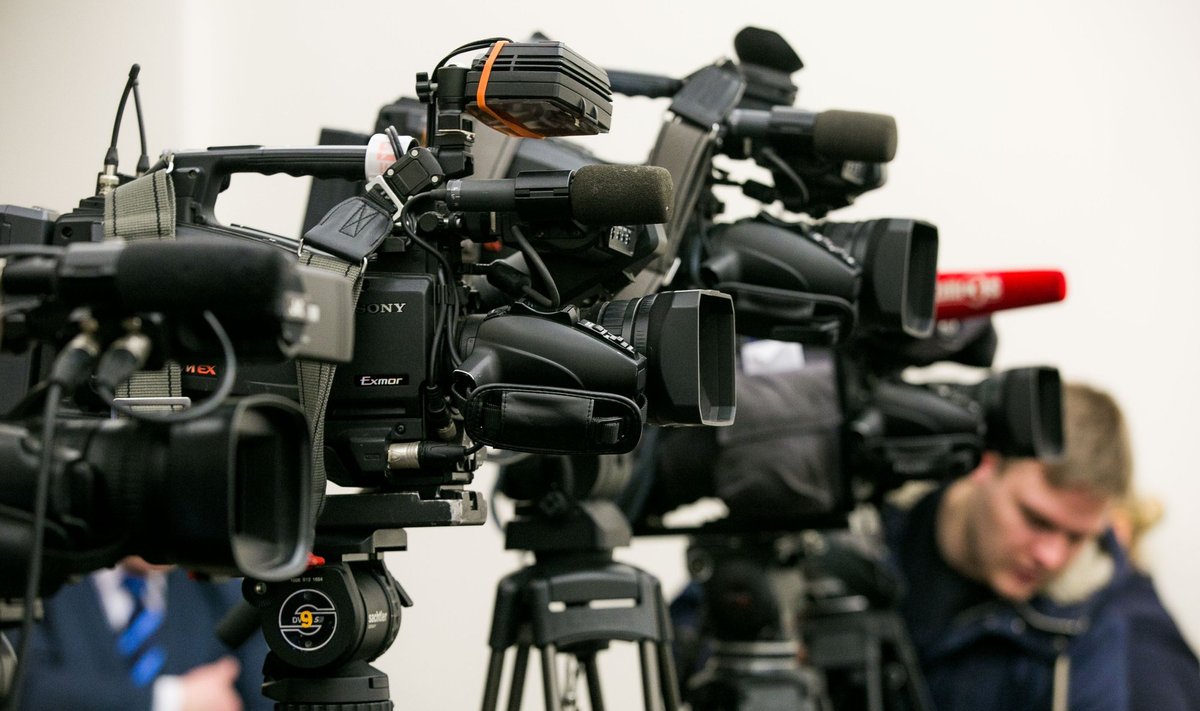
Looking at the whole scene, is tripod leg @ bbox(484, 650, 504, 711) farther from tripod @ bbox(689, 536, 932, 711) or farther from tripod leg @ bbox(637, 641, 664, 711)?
tripod @ bbox(689, 536, 932, 711)

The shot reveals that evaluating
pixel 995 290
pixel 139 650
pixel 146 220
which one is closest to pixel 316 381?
pixel 146 220

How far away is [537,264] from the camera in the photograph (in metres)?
1.40

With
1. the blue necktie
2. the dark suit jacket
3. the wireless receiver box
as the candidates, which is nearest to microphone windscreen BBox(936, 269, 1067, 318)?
the wireless receiver box

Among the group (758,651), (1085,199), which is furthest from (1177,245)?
(758,651)

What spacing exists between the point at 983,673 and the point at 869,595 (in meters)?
0.35

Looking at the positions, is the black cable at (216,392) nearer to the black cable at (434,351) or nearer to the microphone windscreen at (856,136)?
the black cable at (434,351)

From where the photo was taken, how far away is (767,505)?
7.00 feet

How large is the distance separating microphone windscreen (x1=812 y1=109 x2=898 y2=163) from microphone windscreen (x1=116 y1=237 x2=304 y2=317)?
0.99m

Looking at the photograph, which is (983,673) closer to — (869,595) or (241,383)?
(869,595)

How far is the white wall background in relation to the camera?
245cm

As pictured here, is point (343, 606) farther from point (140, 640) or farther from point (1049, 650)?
point (1049, 650)

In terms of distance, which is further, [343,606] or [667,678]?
[667,678]

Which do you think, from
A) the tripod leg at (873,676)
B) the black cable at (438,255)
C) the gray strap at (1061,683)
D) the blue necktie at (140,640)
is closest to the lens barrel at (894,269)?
the black cable at (438,255)

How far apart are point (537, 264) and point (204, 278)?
0.51 meters
